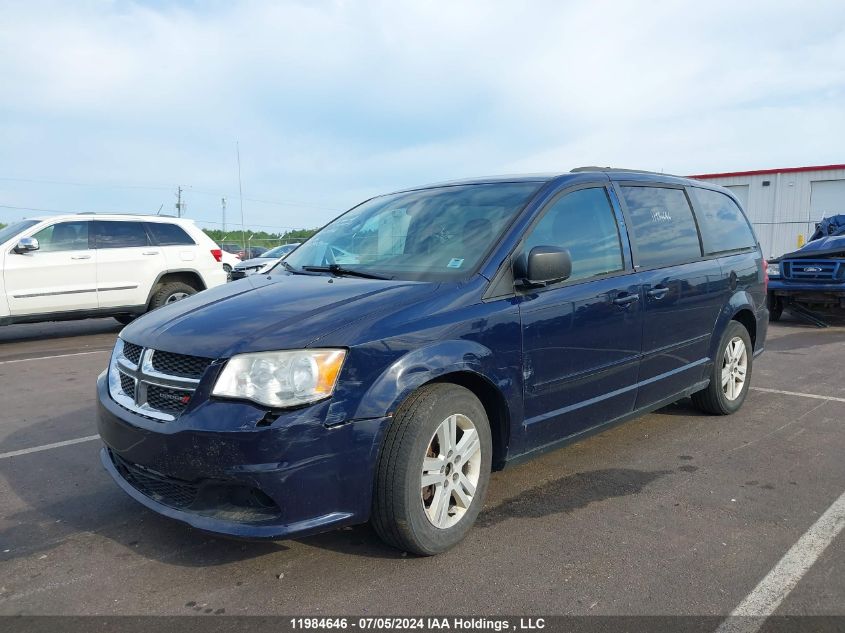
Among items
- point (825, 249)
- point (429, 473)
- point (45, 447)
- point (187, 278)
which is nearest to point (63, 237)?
point (187, 278)

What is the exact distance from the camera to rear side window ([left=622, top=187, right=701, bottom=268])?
4281 mm

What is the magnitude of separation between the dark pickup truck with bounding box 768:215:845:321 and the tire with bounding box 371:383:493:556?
9.68m

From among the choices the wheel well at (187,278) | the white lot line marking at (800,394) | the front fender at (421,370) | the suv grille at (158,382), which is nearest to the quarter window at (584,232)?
the front fender at (421,370)

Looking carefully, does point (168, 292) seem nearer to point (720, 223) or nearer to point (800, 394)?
point (720, 223)

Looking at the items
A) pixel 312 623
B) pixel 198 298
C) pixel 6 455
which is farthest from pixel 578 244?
pixel 6 455

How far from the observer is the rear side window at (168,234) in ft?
35.2

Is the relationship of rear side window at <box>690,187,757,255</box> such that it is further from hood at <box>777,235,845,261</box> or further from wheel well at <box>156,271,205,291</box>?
wheel well at <box>156,271,205,291</box>

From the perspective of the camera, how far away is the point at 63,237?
979 centimetres

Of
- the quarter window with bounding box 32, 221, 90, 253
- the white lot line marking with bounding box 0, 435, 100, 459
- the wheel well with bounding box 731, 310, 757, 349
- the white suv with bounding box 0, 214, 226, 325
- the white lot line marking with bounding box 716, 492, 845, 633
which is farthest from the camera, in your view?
the quarter window with bounding box 32, 221, 90, 253

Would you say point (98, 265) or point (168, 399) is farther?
point (98, 265)

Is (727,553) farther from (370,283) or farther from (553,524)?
(370,283)

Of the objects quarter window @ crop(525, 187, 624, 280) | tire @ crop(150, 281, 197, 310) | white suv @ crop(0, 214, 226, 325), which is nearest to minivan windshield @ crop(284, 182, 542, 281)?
quarter window @ crop(525, 187, 624, 280)

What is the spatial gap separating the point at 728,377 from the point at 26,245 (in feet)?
29.1

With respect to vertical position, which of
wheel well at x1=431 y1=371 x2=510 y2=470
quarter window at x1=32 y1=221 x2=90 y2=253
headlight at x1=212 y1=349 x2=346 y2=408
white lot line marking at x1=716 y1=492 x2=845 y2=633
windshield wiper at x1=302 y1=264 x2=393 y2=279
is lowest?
white lot line marking at x1=716 y1=492 x2=845 y2=633
